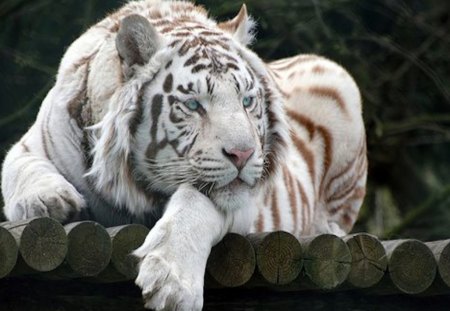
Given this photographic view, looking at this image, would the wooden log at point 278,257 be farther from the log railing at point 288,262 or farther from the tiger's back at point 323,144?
the tiger's back at point 323,144

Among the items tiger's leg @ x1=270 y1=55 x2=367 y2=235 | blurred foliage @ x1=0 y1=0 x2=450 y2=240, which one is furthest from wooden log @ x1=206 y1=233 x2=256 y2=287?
blurred foliage @ x1=0 y1=0 x2=450 y2=240

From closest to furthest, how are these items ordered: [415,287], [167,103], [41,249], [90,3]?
[41,249] → [415,287] → [167,103] → [90,3]

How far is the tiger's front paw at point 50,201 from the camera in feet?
10.9

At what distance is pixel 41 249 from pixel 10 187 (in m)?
0.81

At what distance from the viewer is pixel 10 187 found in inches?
143

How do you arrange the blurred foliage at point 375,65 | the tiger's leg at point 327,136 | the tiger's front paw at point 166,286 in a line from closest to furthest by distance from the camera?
the tiger's front paw at point 166,286, the tiger's leg at point 327,136, the blurred foliage at point 375,65

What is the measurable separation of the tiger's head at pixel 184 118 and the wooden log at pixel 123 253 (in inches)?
12.8

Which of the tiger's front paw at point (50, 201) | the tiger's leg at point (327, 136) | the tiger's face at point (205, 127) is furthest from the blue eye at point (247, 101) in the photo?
the tiger's leg at point (327, 136)

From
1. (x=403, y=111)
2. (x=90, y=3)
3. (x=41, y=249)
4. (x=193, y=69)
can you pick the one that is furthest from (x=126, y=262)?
(x=403, y=111)

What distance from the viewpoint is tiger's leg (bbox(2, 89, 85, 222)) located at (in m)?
3.33

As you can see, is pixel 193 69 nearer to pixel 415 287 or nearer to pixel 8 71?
pixel 415 287

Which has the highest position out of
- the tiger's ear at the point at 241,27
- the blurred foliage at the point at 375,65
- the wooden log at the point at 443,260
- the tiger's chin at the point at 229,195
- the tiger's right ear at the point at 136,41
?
the tiger's right ear at the point at 136,41

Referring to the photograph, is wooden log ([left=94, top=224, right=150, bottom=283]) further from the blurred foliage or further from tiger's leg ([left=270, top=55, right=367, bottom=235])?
the blurred foliage

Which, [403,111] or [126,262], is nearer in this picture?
[126,262]
